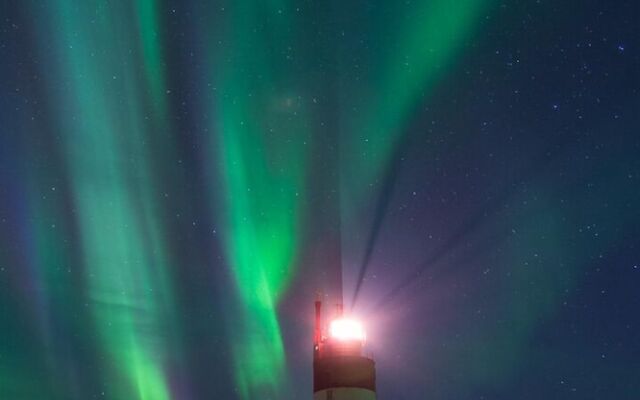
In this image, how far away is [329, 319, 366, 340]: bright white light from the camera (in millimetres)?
50281

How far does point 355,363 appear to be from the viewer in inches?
1950

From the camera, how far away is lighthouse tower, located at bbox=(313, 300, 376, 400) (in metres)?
49.2

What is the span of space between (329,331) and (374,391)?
2867 millimetres

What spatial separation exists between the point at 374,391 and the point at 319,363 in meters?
2.34

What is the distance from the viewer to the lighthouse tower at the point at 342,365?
161 feet

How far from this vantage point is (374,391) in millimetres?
50000

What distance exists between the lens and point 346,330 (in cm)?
5047

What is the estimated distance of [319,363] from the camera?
4991cm

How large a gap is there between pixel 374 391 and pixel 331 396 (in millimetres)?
1903

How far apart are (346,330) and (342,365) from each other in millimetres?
1615

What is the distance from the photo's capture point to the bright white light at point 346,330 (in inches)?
1980

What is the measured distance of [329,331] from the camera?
5069 cm

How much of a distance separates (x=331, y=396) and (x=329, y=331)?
2.79 m

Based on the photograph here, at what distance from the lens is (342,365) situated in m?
49.4
